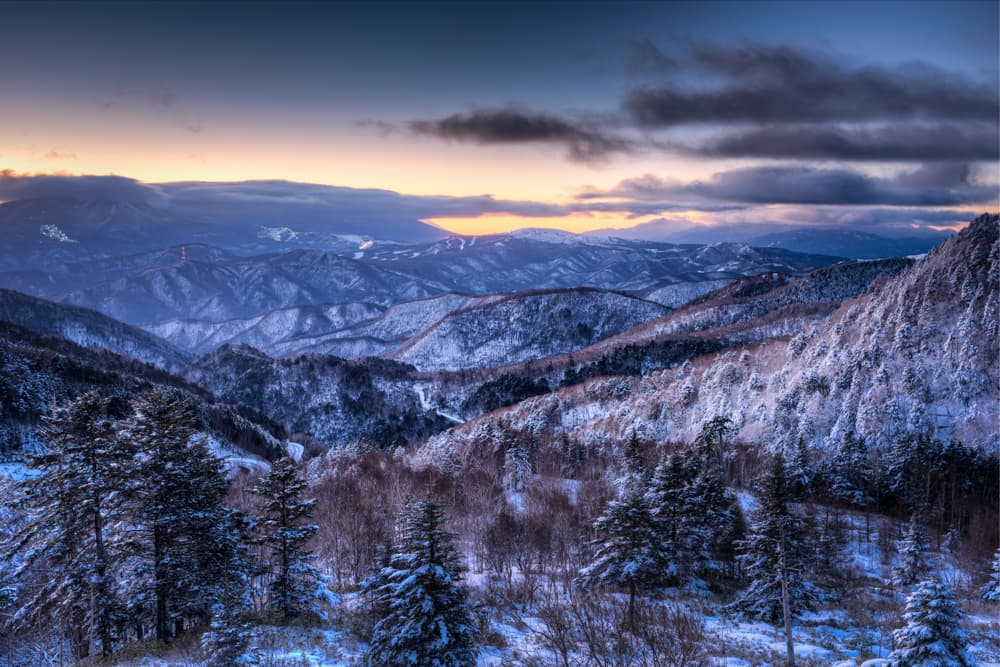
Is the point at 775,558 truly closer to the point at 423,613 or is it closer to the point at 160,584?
the point at 423,613

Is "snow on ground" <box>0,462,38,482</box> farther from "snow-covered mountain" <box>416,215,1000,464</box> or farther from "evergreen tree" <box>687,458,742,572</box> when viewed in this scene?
"evergreen tree" <box>687,458,742,572</box>

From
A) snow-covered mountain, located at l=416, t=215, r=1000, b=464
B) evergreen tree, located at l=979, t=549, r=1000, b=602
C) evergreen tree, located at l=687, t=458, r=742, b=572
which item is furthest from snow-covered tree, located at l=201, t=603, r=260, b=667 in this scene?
snow-covered mountain, located at l=416, t=215, r=1000, b=464

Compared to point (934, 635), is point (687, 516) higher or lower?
lower

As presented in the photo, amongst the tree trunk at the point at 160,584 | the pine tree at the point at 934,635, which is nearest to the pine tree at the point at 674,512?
the pine tree at the point at 934,635

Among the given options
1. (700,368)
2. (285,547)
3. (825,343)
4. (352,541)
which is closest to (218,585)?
(285,547)

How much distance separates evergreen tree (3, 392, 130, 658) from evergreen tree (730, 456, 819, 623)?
36.8m

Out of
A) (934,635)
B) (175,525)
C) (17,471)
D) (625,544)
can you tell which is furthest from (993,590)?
(17,471)

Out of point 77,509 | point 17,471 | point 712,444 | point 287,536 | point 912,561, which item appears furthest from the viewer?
point 712,444

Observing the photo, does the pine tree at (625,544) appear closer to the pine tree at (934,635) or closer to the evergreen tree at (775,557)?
the evergreen tree at (775,557)

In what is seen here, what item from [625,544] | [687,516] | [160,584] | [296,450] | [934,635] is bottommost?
[296,450]

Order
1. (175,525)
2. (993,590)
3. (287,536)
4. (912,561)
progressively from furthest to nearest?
(912,561) < (993,590) < (287,536) < (175,525)

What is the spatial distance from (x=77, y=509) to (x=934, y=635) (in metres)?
36.4

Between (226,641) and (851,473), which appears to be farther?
(851,473)

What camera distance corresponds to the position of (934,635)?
19.2 meters
